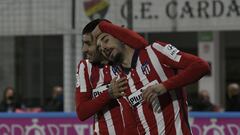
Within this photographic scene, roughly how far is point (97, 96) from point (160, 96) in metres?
0.56

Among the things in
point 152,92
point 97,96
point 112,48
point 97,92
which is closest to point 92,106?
point 97,96

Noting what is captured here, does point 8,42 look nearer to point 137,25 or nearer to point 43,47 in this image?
point 43,47

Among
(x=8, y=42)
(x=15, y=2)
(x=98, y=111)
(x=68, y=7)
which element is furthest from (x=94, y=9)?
(x=8, y=42)

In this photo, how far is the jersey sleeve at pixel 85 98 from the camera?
4.33 meters

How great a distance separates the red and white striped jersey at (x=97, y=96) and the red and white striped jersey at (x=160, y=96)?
36 centimetres

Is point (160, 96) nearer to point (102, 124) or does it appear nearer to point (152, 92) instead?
point (152, 92)

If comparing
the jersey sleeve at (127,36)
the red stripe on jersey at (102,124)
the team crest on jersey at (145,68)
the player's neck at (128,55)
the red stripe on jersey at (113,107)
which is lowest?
the red stripe on jersey at (102,124)

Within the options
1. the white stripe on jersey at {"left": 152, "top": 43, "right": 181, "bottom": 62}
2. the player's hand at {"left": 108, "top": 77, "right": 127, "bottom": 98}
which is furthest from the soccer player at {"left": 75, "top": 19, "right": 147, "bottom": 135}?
Result: the white stripe on jersey at {"left": 152, "top": 43, "right": 181, "bottom": 62}

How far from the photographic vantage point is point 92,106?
4344mm

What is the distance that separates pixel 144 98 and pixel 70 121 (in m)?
4.26

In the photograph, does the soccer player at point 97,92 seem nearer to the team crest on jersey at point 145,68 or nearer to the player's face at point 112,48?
the player's face at point 112,48

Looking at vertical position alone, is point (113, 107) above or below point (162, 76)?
below

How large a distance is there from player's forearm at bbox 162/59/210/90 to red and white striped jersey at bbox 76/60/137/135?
1.96ft

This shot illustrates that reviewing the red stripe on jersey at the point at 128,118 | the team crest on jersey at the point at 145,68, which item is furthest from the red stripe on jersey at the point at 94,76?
the team crest on jersey at the point at 145,68
